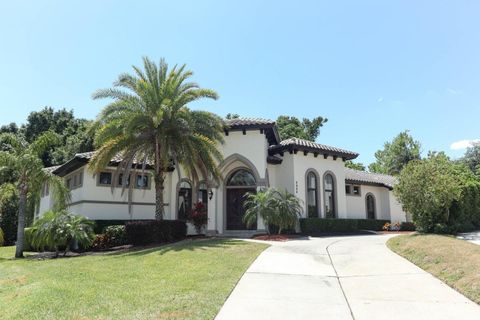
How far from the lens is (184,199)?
75.7 ft

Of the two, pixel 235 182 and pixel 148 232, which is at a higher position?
pixel 235 182

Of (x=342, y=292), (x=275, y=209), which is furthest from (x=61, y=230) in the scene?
(x=342, y=292)

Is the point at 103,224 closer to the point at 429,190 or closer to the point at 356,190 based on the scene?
the point at 429,190

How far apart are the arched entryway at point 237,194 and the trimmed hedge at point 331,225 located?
9.93 feet

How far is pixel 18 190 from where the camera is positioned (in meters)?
18.4

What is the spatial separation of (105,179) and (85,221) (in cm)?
438

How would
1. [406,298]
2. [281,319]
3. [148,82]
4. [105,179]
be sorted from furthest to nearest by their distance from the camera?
1. [105,179]
2. [148,82]
3. [406,298]
4. [281,319]

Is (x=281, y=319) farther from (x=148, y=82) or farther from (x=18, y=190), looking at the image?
(x=18, y=190)

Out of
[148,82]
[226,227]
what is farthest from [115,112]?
[226,227]

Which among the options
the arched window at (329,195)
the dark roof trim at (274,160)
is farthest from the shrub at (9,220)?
the arched window at (329,195)

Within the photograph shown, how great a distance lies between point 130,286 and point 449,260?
783 cm

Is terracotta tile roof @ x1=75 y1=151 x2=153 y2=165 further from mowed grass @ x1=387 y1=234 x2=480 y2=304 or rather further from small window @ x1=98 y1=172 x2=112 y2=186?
mowed grass @ x1=387 y1=234 x2=480 y2=304

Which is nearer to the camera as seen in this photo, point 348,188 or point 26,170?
point 26,170

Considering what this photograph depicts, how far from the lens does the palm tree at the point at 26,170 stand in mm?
17223
